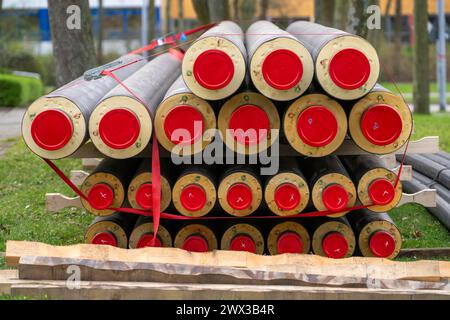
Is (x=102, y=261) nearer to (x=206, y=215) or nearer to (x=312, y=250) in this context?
(x=206, y=215)

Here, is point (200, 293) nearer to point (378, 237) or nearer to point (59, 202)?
point (378, 237)

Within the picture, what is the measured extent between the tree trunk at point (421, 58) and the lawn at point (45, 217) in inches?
460

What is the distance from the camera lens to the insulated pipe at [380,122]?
19.3 ft

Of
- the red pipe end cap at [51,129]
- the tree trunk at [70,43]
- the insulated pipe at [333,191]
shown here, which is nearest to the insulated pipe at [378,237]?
the insulated pipe at [333,191]

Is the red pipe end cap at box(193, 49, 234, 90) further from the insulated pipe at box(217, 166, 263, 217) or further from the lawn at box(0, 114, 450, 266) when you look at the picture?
the lawn at box(0, 114, 450, 266)

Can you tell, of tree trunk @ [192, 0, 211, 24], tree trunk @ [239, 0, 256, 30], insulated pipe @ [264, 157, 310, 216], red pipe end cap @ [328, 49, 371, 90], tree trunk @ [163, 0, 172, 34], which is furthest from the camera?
tree trunk @ [163, 0, 172, 34]

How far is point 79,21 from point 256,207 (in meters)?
6.83

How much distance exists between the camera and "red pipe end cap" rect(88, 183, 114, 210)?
6.27 metres

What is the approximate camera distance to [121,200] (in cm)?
631

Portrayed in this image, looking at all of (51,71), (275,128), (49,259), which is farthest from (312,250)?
(51,71)

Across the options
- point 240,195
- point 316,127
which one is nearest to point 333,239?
point 240,195

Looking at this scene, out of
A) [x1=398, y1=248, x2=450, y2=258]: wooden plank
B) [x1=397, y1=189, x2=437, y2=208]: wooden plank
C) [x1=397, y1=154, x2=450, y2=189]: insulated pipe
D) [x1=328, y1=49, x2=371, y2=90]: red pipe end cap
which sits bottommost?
[x1=398, y1=248, x2=450, y2=258]: wooden plank

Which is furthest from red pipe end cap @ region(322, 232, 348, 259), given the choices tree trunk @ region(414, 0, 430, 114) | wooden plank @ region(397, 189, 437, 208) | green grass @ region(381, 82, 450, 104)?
green grass @ region(381, 82, 450, 104)

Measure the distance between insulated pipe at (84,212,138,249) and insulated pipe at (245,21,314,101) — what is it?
5.73 ft
